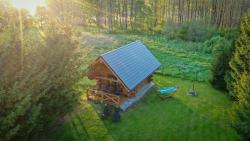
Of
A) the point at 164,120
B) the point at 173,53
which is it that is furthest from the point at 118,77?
the point at 173,53

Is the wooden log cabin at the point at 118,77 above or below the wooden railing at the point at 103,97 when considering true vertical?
above

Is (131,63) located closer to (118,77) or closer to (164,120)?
(118,77)

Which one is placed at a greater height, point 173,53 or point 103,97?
point 173,53

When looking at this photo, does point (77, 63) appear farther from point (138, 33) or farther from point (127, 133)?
point (138, 33)

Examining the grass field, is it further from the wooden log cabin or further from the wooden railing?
the wooden log cabin

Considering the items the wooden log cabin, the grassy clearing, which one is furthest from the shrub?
the wooden log cabin

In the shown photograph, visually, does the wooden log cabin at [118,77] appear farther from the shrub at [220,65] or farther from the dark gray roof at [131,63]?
the shrub at [220,65]

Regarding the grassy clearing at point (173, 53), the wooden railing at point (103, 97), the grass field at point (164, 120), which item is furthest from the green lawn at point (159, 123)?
the grassy clearing at point (173, 53)
